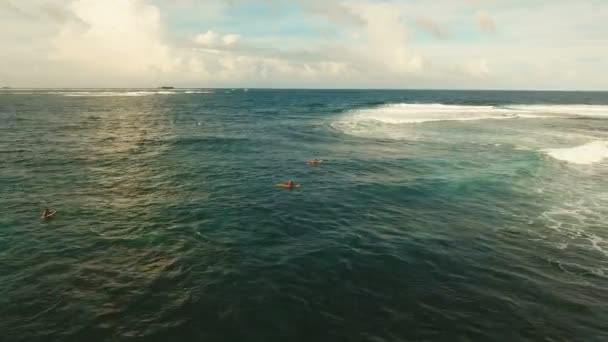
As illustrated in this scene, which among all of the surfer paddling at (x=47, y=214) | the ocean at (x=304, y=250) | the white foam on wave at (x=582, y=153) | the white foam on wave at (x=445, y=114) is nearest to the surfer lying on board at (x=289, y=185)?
the ocean at (x=304, y=250)

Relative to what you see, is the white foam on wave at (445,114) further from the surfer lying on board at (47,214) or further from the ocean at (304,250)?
the surfer lying on board at (47,214)

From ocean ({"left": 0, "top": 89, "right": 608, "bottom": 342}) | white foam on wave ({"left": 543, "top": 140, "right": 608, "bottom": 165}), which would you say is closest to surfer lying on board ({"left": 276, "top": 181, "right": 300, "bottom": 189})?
ocean ({"left": 0, "top": 89, "right": 608, "bottom": 342})

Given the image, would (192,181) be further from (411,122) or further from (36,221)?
(411,122)

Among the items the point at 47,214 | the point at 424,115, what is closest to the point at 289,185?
the point at 47,214

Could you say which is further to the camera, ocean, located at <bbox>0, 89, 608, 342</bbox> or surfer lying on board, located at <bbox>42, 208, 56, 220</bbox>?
surfer lying on board, located at <bbox>42, 208, 56, 220</bbox>

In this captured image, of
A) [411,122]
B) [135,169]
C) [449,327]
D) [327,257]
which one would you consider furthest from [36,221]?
[411,122]

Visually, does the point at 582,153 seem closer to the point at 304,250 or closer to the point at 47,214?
the point at 304,250

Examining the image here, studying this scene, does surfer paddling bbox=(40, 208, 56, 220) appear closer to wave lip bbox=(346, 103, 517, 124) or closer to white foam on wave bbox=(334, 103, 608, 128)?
white foam on wave bbox=(334, 103, 608, 128)
